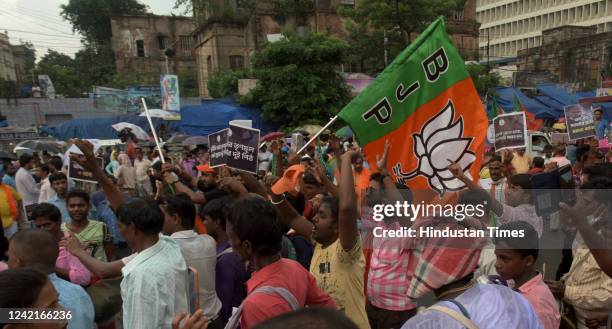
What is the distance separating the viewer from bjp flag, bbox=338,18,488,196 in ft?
12.2

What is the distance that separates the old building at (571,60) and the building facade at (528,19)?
1727 cm

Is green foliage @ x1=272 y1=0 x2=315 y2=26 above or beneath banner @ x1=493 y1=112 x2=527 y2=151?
above

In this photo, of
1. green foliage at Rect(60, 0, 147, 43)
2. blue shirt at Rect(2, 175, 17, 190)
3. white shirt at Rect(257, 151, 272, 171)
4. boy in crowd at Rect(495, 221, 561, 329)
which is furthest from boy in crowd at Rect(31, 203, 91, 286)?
green foliage at Rect(60, 0, 147, 43)

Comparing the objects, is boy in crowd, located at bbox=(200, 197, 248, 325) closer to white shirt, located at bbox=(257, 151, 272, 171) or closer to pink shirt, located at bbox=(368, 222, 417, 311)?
pink shirt, located at bbox=(368, 222, 417, 311)

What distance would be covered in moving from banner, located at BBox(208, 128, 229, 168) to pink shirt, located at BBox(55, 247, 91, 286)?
68.3 inches

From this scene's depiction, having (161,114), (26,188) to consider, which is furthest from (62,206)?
(161,114)

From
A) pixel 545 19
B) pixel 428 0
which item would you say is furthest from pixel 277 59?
pixel 545 19

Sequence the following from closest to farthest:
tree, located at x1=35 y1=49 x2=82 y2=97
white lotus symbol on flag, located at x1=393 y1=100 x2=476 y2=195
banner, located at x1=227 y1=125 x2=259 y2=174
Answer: white lotus symbol on flag, located at x1=393 y1=100 x2=476 y2=195 → banner, located at x1=227 y1=125 x2=259 y2=174 → tree, located at x1=35 y1=49 x2=82 y2=97

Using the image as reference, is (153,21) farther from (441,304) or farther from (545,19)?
(545,19)

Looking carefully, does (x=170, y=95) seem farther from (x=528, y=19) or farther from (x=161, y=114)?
(x=528, y=19)

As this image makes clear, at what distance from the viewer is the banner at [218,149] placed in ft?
15.0

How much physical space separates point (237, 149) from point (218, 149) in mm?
307

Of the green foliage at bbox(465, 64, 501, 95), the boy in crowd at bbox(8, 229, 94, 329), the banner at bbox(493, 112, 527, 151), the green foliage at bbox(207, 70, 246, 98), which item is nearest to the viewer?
the boy in crowd at bbox(8, 229, 94, 329)

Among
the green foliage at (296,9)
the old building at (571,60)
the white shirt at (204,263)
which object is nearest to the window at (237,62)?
the green foliage at (296,9)
